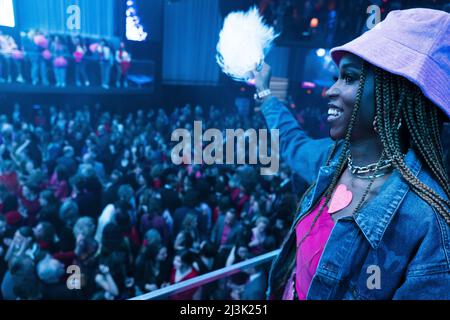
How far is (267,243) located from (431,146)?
2.02 meters

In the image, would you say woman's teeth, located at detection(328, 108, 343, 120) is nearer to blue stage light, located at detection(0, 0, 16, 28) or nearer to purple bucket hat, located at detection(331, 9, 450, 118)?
purple bucket hat, located at detection(331, 9, 450, 118)

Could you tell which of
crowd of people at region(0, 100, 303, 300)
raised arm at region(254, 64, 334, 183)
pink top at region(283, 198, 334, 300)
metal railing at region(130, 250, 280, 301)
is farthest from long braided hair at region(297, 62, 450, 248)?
crowd of people at region(0, 100, 303, 300)

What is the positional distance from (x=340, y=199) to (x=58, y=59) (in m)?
2.70

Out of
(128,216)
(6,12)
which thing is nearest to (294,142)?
(6,12)

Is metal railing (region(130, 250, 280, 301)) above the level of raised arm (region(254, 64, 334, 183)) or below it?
below

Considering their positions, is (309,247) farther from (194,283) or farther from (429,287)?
(194,283)

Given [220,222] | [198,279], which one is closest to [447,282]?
[198,279]

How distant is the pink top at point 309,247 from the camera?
0.92 meters

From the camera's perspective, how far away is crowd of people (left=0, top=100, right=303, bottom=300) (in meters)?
2.09

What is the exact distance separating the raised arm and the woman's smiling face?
0.28 metres

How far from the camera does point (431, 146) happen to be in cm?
79

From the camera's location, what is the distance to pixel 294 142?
1195 mm

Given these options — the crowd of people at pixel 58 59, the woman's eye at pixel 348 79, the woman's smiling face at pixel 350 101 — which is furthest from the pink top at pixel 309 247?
the crowd of people at pixel 58 59

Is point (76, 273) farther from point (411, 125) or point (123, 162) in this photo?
point (123, 162)
